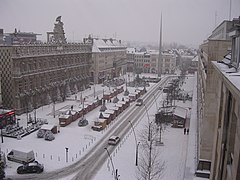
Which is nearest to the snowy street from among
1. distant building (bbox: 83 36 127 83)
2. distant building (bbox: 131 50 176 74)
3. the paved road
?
the paved road

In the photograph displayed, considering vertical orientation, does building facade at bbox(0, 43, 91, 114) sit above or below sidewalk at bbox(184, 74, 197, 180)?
above

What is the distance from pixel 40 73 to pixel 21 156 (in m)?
19.5

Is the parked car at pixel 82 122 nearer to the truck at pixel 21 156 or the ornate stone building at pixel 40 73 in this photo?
the ornate stone building at pixel 40 73

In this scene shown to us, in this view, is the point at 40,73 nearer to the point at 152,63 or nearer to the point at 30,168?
the point at 30,168

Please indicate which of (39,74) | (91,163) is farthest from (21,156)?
(39,74)

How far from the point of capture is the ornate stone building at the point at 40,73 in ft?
106

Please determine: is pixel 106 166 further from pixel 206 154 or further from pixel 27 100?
pixel 27 100

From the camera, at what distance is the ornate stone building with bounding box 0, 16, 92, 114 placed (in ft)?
106

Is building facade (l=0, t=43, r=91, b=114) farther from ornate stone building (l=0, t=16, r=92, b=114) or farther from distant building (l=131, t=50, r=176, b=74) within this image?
distant building (l=131, t=50, r=176, b=74)

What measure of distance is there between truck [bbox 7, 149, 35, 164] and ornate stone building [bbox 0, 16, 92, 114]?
12775 millimetres

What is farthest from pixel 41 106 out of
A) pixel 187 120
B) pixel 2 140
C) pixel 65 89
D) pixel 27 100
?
pixel 187 120

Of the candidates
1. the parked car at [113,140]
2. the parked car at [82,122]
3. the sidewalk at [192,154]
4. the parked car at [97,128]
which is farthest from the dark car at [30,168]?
the parked car at [82,122]

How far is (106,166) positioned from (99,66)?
41.2 metres

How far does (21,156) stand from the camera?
63.9 feet
